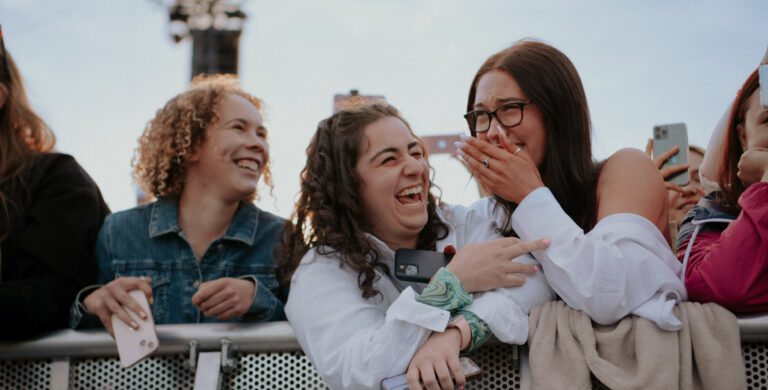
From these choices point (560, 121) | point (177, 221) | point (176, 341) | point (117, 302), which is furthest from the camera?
point (177, 221)

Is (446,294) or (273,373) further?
(273,373)

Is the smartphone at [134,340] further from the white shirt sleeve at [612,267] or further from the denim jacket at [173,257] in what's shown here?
the white shirt sleeve at [612,267]

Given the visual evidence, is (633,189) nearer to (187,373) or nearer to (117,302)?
(187,373)

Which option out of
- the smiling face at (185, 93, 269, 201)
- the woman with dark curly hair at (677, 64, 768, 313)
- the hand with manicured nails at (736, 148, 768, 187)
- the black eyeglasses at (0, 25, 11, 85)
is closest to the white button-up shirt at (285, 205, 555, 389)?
the woman with dark curly hair at (677, 64, 768, 313)

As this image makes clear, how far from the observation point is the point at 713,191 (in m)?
2.31

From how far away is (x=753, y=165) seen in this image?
78.7 inches

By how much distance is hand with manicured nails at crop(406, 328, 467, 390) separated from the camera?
175 cm

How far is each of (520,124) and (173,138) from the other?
1.62 meters

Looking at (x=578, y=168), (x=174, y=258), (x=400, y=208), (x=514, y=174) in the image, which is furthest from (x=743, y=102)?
(x=174, y=258)

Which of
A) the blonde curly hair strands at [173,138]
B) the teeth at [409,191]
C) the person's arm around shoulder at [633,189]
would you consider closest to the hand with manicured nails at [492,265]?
the person's arm around shoulder at [633,189]

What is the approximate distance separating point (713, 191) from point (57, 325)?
7.20 feet

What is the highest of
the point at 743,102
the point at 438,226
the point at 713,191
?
the point at 743,102

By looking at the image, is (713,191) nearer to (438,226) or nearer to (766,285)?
(766,285)

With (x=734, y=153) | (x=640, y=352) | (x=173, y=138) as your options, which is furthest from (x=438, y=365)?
(x=173, y=138)
